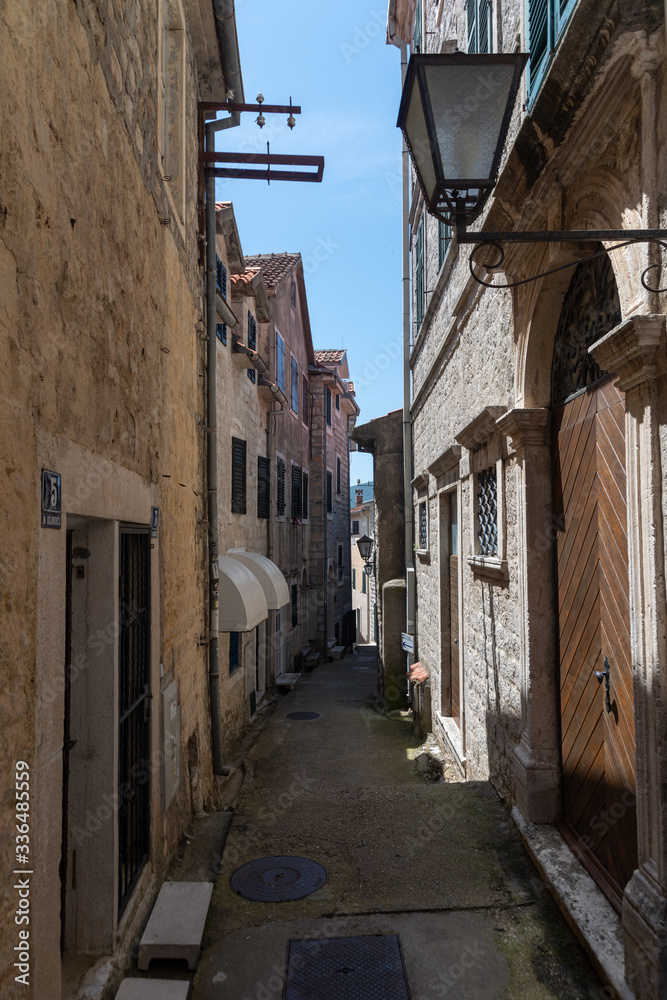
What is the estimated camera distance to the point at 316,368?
65.6 ft

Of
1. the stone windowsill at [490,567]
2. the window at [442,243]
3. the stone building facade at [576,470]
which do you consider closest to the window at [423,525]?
the stone building facade at [576,470]

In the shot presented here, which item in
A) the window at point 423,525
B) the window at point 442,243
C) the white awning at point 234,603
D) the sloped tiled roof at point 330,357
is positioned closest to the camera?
the white awning at point 234,603

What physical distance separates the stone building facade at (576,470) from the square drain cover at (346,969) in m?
0.87

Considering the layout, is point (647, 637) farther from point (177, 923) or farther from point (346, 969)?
point (177, 923)

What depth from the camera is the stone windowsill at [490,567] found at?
4.75 m

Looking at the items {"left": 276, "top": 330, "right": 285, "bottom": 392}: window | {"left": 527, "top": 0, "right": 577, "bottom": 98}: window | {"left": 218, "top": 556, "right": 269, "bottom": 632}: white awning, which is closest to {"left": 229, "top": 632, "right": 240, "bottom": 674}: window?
{"left": 218, "top": 556, "right": 269, "bottom": 632}: white awning

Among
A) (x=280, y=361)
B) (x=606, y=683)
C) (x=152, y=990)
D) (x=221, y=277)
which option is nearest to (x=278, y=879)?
(x=152, y=990)

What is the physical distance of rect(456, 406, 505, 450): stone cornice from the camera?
4.77 meters

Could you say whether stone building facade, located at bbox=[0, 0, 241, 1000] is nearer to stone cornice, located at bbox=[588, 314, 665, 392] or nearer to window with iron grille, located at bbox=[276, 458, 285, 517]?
stone cornice, located at bbox=[588, 314, 665, 392]

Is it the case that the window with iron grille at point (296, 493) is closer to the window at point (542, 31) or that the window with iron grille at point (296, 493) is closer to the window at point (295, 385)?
the window at point (295, 385)

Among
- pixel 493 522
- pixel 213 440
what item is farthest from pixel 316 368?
pixel 493 522

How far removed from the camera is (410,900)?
353cm

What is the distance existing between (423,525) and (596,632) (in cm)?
702

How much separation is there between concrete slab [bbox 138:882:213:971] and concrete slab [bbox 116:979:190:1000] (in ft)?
0.57
